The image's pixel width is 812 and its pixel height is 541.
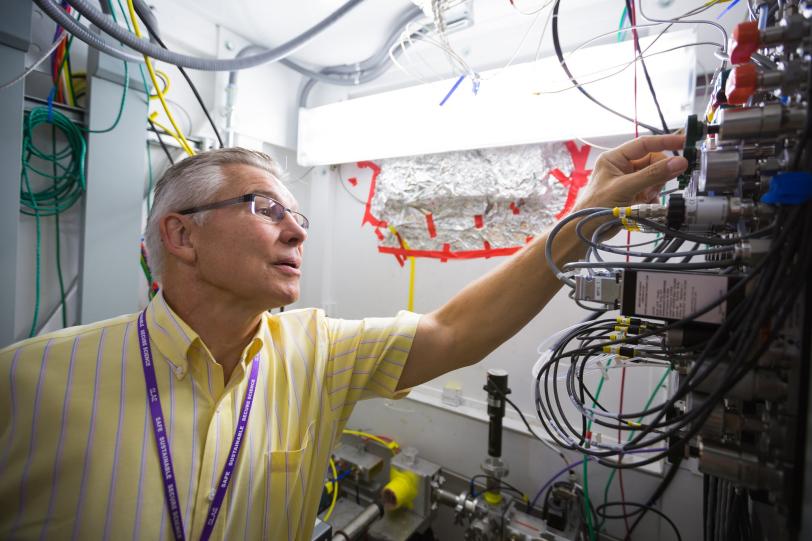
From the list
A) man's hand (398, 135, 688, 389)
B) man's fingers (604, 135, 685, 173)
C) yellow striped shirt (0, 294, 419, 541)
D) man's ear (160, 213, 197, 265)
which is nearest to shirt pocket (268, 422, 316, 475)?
yellow striped shirt (0, 294, 419, 541)

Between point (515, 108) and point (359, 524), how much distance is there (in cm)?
181

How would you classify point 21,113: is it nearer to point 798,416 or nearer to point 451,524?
point 798,416

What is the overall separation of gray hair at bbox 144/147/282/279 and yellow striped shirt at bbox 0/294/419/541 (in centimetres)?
20

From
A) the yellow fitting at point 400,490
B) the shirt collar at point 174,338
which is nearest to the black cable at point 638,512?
the yellow fitting at point 400,490

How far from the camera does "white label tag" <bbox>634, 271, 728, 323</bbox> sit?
461 millimetres

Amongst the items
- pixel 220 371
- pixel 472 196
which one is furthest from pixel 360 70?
pixel 220 371

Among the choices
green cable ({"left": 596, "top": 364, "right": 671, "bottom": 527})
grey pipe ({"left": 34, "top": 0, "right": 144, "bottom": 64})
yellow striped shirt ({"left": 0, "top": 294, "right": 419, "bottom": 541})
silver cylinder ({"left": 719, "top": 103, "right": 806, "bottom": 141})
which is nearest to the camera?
silver cylinder ({"left": 719, "top": 103, "right": 806, "bottom": 141})

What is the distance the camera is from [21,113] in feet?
3.67

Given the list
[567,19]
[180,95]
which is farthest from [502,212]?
[180,95]

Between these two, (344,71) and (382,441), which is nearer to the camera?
(382,441)

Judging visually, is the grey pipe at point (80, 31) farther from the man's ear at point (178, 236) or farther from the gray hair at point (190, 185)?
the man's ear at point (178, 236)

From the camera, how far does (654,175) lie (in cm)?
67

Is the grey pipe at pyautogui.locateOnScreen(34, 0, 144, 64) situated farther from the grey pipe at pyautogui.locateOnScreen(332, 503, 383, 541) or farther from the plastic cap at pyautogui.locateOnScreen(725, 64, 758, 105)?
the grey pipe at pyautogui.locateOnScreen(332, 503, 383, 541)

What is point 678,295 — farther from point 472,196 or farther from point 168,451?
point 472,196
